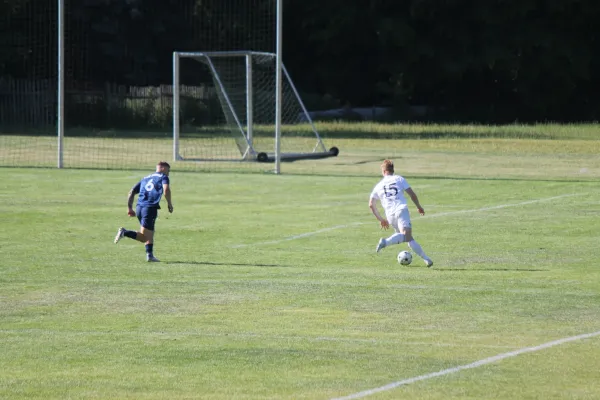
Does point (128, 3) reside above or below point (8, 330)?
above

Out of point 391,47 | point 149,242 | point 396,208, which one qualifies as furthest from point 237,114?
point 391,47

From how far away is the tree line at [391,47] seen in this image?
64812 millimetres

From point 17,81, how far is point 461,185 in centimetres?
3331

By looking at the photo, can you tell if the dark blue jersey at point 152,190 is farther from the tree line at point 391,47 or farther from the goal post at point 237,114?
the tree line at point 391,47

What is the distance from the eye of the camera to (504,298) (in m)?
13.8

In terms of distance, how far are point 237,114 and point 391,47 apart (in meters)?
29.0

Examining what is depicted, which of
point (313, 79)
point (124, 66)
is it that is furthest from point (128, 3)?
point (313, 79)

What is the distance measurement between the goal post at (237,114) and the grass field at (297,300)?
9572 mm

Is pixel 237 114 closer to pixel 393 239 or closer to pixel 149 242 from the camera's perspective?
pixel 149 242

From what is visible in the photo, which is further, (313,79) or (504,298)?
(313,79)

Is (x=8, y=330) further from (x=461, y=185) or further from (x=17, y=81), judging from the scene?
(x=17, y=81)

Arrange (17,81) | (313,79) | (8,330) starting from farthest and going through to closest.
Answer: (313,79), (17,81), (8,330)

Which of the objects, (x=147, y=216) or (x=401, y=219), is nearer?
(x=401, y=219)

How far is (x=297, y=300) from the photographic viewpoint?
1369cm
